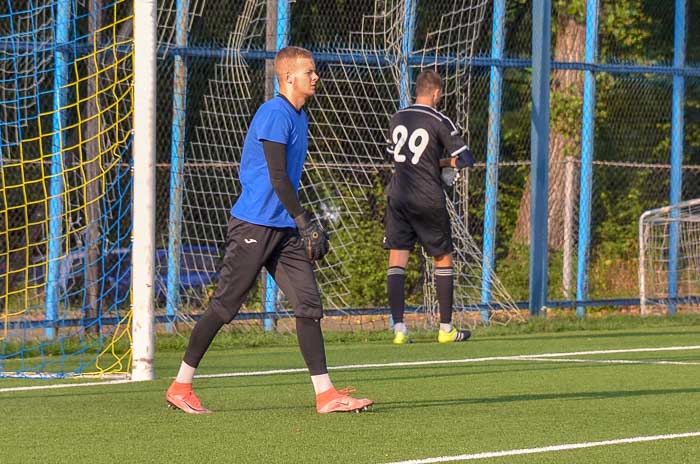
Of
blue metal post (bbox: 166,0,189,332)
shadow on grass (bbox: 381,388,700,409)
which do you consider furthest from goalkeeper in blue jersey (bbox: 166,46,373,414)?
blue metal post (bbox: 166,0,189,332)

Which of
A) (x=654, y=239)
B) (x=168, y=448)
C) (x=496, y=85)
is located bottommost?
(x=168, y=448)

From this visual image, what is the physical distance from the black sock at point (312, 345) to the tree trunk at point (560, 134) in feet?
34.6

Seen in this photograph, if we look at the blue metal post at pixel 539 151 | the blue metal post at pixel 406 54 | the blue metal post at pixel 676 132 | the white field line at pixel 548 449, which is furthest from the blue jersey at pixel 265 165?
Result: the blue metal post at pixel 676 132

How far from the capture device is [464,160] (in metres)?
11.1

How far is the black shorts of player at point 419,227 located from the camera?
460 inches

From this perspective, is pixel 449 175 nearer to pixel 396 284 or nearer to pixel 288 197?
pixel 396 284

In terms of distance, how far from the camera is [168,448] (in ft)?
20.4

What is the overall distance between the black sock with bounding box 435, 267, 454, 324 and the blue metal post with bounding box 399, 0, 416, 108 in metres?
2.39

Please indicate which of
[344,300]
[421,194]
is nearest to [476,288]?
[344,300]

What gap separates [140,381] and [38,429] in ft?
6.65

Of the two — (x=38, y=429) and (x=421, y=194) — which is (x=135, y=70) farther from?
(x=421, y=194)

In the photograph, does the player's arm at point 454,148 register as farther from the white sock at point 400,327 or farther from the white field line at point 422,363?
the white field line at point 422,363

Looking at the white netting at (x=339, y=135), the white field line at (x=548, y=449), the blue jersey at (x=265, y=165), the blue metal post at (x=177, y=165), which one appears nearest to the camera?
the white field line at (x=548, y=449)

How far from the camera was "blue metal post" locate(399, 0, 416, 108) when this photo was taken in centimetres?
1353
